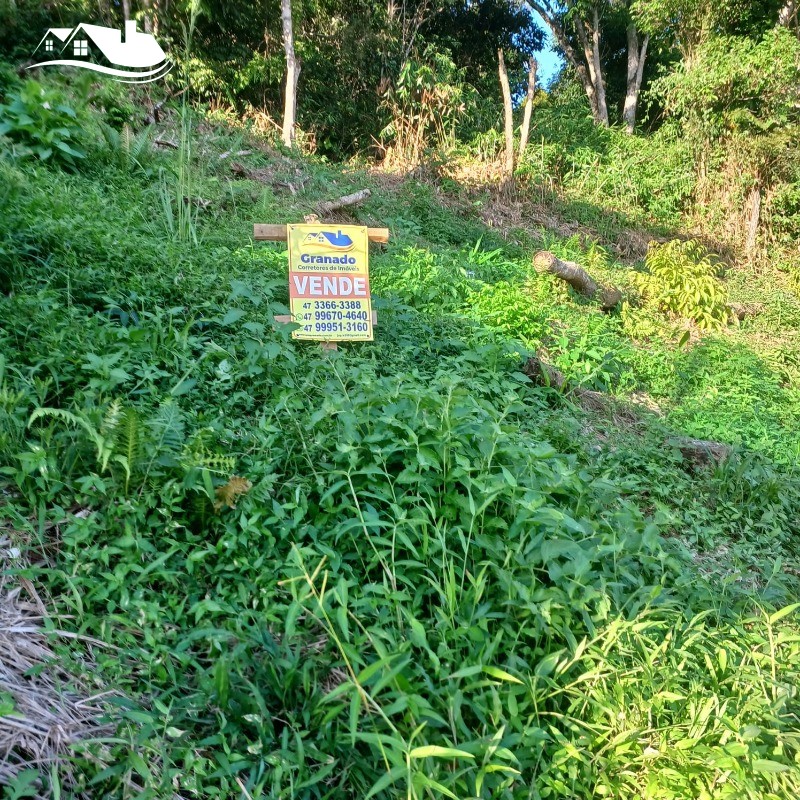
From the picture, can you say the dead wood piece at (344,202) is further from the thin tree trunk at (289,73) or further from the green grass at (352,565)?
the green grass at (352,565)

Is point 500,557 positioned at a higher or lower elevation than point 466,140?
lower

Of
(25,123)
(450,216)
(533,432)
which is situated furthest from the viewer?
(450,216)

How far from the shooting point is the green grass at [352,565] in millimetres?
1859

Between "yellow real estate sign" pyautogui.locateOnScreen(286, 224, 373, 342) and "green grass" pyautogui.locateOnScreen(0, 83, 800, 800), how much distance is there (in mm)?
200

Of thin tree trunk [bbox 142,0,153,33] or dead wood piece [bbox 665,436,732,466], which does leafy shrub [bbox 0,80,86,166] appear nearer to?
thin tree trunk [bbox 142,0,153,33]

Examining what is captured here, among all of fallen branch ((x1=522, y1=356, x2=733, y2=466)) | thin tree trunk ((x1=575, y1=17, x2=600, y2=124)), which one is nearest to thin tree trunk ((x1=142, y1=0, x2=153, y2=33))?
fallen branch ((x1=522, y1=356, x2=733, y2=466))

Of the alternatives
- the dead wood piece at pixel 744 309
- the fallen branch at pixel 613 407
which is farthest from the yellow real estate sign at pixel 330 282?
the dead wood piece at pixel 744 309

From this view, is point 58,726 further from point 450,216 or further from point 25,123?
point 450,216

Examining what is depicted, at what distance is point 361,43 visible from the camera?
473 inches

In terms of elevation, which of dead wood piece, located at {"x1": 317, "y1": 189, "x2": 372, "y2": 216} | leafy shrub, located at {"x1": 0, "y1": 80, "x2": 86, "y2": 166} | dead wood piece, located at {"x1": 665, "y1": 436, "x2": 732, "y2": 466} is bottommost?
dead wood piece, located at {"x1": 665, "y1": 436, "x2": 732, "y2": 466}

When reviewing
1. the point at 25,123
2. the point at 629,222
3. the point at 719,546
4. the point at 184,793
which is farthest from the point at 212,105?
the point at 184,793

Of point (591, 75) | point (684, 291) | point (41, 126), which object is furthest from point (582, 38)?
point (41, 126)

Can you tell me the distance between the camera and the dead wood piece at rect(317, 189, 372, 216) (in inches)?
276

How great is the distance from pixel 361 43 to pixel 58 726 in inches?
495
